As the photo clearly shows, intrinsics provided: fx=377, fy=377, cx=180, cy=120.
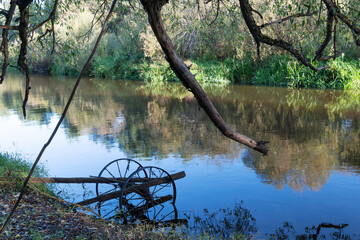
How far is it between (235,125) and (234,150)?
3.23 meters

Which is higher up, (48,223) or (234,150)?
(234,150)

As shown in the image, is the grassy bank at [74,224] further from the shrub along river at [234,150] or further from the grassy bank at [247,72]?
the grassy bank at [247,72]

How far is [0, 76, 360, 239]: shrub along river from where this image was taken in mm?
6801

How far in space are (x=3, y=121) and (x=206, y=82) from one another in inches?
588

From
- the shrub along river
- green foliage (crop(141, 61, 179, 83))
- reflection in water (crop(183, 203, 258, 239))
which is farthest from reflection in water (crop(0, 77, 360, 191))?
green foliage (crop(141, 61, 179, 83))

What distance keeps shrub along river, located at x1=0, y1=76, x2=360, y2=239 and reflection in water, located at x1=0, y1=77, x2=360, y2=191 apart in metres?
0.04

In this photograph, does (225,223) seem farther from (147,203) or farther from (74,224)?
(74,224)

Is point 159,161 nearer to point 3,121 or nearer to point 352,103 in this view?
point 3,121

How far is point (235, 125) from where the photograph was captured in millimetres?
13836

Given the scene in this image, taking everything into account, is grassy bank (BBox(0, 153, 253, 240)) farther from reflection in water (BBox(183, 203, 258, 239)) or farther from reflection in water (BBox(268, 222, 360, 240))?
reflection in water (BBox(268, 222, 360, 240))

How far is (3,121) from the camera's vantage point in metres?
15.9

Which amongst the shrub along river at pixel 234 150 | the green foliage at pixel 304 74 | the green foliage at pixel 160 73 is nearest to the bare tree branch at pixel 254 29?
the shrub along river at pixel 234 150

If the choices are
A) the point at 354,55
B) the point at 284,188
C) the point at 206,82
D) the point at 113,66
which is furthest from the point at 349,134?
the point at 113,66

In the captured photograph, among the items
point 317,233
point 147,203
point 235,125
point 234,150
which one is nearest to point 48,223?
point 147,203
